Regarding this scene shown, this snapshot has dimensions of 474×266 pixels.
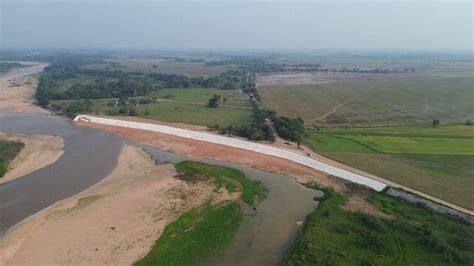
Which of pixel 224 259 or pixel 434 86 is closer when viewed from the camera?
pixel 224 259

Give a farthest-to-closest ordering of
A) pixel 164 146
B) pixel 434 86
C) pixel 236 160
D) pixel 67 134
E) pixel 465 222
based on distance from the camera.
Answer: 1. pixel 434 86
2. pixel 67 134
3. pixel 164 146
4. pixel 236 160
5. pixel 465 222

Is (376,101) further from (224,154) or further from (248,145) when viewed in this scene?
(224,154)

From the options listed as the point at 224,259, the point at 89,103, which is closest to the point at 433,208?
the point at 224,259

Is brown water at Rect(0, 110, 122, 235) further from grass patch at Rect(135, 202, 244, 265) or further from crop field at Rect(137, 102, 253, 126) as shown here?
crop field at Rect(137, 102, 253, 126)

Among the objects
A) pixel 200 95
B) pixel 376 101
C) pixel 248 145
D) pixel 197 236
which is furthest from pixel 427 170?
pixel 200 95

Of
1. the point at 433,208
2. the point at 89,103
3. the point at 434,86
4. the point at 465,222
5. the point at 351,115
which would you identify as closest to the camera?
the point at 465,222

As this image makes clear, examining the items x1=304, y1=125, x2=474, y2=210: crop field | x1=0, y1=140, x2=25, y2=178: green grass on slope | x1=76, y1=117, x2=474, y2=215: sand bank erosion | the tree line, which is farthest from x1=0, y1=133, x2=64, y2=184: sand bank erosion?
x1=304, y1=125, x2=474, y2=210: crop field

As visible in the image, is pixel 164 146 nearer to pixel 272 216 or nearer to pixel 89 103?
pixel 272 216

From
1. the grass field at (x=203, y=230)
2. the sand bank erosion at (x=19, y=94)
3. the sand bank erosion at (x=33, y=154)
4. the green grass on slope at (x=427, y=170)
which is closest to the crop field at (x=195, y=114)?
the sand bank erosion at (x=33, y=154)
